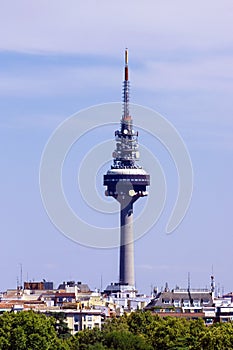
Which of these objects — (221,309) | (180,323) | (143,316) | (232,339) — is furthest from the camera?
(221,309)

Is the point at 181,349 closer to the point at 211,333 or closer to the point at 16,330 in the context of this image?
the point at 211,333

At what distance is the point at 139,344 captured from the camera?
367 feet

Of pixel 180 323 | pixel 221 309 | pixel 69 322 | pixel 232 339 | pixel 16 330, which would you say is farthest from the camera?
pixel 221 309

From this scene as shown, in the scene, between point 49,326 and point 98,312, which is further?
point 98,312

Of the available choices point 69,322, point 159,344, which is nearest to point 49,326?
point 159,344

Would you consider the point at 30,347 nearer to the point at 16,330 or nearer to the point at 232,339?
the point at 16,330

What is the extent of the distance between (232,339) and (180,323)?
21163mm

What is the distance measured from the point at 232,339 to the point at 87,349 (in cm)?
1212

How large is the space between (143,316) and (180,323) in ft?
65.0

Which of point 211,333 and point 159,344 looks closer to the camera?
point 211,333

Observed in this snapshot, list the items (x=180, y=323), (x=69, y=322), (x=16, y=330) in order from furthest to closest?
1. (x=69, y=322)
2. (x=180, y=323)
3. (x=16, y=330)

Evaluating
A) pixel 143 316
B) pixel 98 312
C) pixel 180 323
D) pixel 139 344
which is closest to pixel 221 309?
pixel 98 312

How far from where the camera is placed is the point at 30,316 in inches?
4429

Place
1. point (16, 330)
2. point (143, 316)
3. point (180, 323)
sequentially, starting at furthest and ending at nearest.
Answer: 1. point (143, 316)
2. point (180, 323)
3. point (16, 330)
